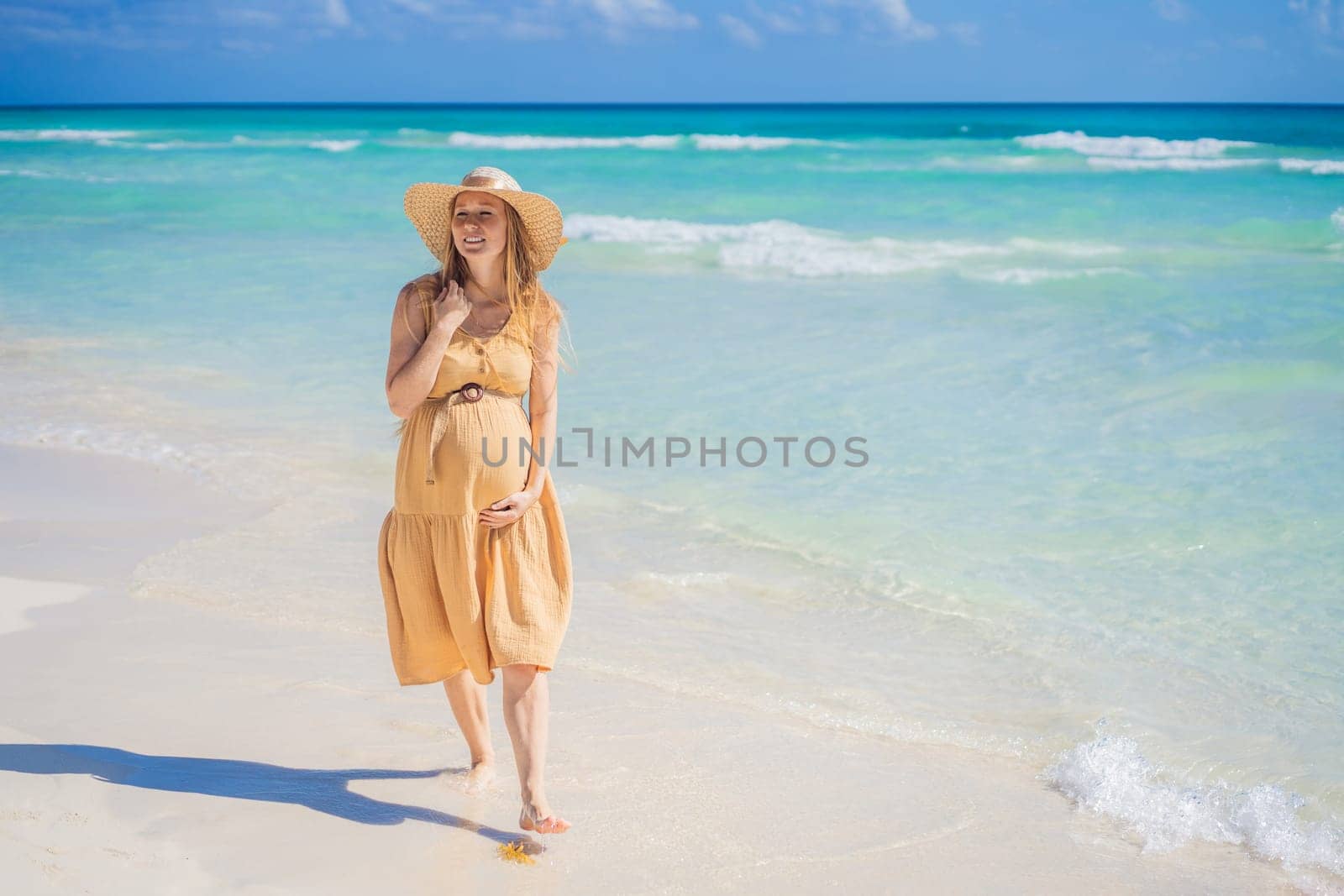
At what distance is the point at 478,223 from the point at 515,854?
1.55 m

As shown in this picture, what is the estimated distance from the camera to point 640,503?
608 cm

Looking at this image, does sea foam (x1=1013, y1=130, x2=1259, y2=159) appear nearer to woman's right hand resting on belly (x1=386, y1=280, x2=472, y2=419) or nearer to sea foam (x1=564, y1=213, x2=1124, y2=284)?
sea foam (x1=564, y1=213, x2=1124, y2=284)

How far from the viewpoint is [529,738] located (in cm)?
299

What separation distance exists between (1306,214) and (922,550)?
16.9 meters

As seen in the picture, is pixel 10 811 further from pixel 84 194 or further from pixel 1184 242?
pixel 84 194

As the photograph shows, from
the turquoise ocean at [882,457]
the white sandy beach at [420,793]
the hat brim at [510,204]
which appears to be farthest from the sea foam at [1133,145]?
the hat brim at [510,204]

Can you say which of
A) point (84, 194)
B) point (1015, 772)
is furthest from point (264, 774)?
point (84, 194)

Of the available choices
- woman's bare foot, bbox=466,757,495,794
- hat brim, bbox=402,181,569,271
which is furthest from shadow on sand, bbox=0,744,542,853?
hat brim, bbox=402,181,569,271

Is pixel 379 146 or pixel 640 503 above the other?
pixel 379 146

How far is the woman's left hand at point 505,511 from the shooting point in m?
2.97

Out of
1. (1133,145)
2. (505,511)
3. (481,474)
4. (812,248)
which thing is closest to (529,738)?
(505,511)

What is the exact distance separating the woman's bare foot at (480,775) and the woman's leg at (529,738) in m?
Result: 0.28

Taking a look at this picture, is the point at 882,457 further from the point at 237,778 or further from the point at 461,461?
the point at 237,778

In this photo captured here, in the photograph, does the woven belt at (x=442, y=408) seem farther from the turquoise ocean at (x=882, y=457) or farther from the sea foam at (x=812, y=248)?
the sea foam at (x=812, y=248)
